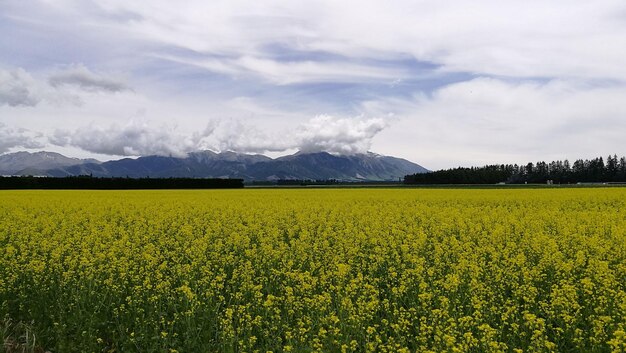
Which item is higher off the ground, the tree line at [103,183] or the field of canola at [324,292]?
the tree line at [103,183]

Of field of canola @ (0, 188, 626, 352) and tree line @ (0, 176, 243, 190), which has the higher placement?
tree line @ (0, 176, 243, 190)

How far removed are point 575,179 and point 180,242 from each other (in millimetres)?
148405

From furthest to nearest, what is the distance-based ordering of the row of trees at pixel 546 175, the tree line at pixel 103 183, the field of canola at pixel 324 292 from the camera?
the row of trees at pixel 546 175
the tree line at pixel 103 183
the field of canola at pixel 324 292

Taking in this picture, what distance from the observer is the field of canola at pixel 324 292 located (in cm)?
672

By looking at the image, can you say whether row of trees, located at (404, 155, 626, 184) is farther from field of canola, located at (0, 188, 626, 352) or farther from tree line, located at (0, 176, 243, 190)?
field of canola, located at (0, 188, 626, 352)

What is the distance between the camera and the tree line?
59.7 m

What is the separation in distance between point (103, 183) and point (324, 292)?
64.8m

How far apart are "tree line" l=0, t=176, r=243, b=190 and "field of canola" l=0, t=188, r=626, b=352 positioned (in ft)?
169

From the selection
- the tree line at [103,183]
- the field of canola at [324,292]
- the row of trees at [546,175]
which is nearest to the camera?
the field of canola at [324,292]

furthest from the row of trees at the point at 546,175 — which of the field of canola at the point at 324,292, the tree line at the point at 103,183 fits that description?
the field of canola at the point at 324,292

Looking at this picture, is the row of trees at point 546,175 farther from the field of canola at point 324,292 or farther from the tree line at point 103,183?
the field of canola at point 324,292

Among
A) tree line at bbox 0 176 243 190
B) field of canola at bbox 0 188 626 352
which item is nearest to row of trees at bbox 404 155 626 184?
tree line at bbox 0 176 243 190

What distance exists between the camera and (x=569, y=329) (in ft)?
22.6

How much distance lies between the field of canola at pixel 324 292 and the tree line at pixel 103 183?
51.5 m
